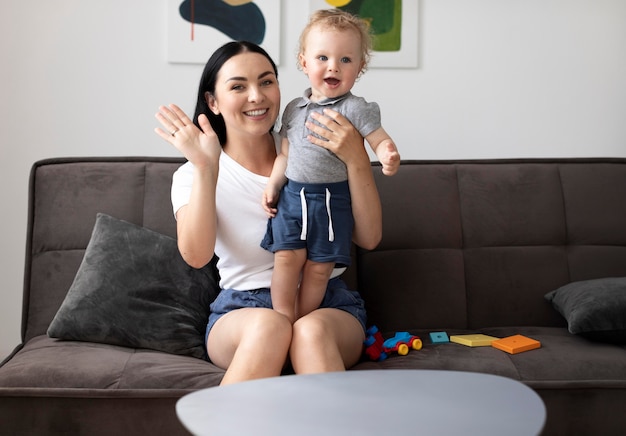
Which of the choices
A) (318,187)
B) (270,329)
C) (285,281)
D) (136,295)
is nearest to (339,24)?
(318,187)

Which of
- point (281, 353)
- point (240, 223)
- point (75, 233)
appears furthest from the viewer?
point (75, 233)

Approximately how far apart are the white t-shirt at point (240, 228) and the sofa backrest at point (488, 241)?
0.49 meters

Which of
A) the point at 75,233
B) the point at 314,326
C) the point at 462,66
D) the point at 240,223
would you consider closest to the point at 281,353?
Answer: the point at 314,326

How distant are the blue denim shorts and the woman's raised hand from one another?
380 millimetres

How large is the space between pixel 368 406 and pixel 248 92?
3.56 feet

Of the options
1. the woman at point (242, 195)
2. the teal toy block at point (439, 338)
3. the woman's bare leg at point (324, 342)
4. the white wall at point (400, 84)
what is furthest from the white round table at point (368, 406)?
the white wall at point (400, 84)

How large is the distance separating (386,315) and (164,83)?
134 centimetres

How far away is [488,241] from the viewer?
2.52 meters

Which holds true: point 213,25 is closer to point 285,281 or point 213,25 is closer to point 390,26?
point 390,26

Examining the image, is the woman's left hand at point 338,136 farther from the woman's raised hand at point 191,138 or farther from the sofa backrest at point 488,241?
the sofa backrest at point 488,241

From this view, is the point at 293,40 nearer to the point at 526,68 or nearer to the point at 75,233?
the point at 526,68

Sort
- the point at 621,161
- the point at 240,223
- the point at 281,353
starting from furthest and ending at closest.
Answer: the point at 621,161, the point at 240,223, the point at 281,353

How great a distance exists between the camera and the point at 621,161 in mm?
2676

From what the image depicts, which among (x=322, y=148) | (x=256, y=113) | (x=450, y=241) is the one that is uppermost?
(x=256, y=113)
